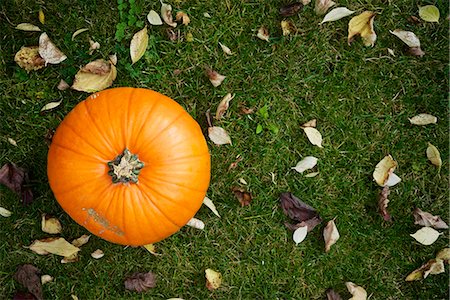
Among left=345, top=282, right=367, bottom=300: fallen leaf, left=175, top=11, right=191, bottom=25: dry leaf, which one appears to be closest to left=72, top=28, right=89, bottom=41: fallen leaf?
left=175, top=11, right=191, bottom=25: dry leaf

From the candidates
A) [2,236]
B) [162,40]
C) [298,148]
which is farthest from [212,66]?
[2,236]

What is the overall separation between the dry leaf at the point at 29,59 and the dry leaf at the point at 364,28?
1.54 m

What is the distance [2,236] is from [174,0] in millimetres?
1449

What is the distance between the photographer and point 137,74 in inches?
119

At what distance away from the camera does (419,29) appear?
3078 mm

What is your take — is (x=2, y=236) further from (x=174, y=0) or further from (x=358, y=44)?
(x=358, y=44)

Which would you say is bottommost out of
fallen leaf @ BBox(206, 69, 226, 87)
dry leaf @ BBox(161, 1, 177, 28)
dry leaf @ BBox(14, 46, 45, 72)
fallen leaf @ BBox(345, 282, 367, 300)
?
fallen leaf @ BBox(345, 282, 367, 300)

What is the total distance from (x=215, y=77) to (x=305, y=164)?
625mm

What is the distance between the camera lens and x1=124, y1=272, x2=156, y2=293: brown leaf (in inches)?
118

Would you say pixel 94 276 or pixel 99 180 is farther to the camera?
pixel 94 276

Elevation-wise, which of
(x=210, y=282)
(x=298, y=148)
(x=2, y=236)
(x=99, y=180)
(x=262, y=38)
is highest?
(x=262, y=38)

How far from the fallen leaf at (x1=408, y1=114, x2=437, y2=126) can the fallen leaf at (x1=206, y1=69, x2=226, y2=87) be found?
98cm

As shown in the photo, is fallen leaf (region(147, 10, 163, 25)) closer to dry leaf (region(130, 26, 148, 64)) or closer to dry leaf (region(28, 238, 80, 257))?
dry leaf (region(130, 26, 148, 64))

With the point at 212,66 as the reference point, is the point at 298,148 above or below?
below
